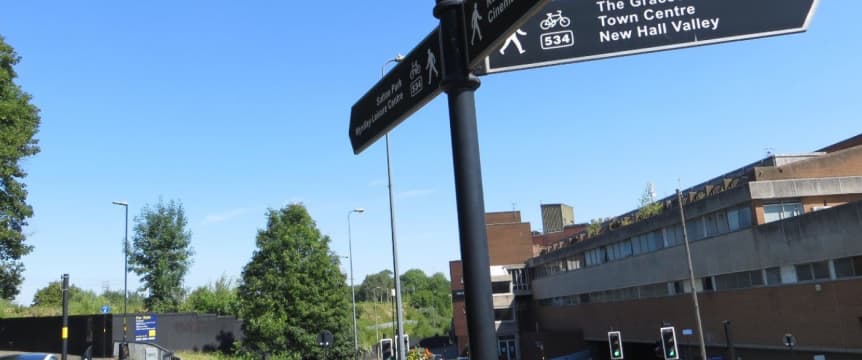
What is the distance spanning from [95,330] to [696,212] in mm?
40216

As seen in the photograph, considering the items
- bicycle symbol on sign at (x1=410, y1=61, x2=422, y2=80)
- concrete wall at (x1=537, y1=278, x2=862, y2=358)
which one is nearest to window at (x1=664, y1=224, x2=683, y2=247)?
concrete wall at (x1=537, y1=278, x2=862, y2=358)

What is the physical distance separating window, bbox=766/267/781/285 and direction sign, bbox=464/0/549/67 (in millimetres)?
37393

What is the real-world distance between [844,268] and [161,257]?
5850 centimetres

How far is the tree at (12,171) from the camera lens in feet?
125

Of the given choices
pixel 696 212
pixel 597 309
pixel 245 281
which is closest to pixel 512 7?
pixel 696 212

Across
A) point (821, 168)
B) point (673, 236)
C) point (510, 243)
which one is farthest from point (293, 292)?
point (510, 243)

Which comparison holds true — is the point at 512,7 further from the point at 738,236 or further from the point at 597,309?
the point at 597,309

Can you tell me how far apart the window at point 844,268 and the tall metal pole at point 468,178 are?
110ft

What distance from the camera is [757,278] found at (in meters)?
37.3

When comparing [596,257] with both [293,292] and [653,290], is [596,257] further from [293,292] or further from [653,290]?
[293,292]

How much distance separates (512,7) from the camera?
3.04m

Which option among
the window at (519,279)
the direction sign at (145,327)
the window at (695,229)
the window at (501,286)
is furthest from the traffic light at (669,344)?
the window at (519,279)

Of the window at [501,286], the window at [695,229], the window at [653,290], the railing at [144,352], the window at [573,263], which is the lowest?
the railing at [144,352]

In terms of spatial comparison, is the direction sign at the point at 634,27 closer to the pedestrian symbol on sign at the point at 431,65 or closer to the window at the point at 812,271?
the pedestrian symbol on sign at the point at 431,65
